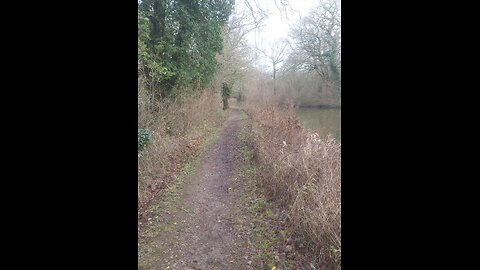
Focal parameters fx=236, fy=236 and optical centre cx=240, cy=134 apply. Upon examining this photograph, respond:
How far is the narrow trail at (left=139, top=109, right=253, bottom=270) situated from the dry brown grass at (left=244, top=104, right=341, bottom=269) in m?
0.80

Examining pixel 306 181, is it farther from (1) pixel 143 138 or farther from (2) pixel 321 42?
(1) pixel 143 138

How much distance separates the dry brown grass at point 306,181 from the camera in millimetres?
2684

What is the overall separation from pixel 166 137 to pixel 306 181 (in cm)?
391

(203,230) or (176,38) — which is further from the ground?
(176,38)

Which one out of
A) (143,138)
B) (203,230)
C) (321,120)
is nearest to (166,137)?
(143,138)

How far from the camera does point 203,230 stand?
3428 mm

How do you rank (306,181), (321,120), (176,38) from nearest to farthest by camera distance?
(306,181), (321,120), (176,38)

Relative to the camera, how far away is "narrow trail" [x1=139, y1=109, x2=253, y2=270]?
2834 millimetres

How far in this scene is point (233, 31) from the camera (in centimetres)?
1144

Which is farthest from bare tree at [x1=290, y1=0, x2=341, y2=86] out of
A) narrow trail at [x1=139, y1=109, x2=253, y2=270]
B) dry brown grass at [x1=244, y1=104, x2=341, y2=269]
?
narrow trail at [x1=139, y1=109, x2=253, y2=270]

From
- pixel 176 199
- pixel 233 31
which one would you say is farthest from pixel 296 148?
pixel 233 31

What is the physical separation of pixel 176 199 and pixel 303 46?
12.4 ft

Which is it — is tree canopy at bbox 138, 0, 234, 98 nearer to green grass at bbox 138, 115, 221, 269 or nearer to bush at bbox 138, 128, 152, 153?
bush at bbox 138, 128, 152, 153
